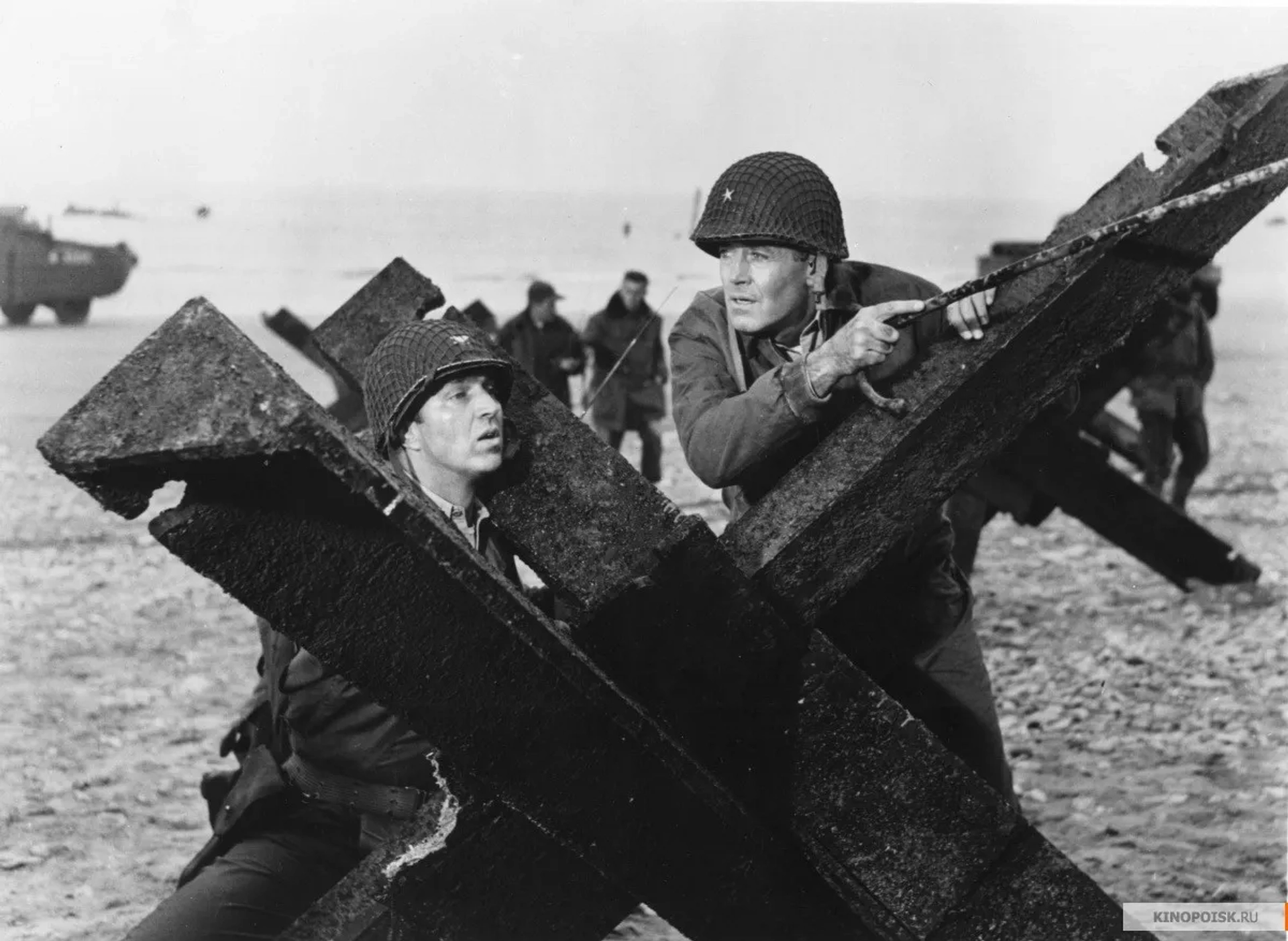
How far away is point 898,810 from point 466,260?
49.9 m

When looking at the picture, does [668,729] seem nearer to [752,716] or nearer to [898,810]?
[752,716]

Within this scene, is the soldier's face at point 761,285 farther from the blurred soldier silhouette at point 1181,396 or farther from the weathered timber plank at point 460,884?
the blurred soldier silhouette at point 1181,396

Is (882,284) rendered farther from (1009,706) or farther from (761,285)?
(1009,706)

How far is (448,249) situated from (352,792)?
55.9m

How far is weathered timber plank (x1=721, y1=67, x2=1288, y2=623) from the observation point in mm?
2252

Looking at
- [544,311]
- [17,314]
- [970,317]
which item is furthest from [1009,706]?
[17,314]

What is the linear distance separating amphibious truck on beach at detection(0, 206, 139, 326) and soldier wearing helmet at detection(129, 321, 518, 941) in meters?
26.4

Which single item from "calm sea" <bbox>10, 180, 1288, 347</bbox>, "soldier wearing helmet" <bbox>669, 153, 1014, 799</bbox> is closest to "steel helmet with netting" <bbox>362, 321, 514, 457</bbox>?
"soldier wearing helmet" <bbox>669, 153, 1014, 799</bbox>

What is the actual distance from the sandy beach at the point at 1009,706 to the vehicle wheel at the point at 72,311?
1711 centimetres

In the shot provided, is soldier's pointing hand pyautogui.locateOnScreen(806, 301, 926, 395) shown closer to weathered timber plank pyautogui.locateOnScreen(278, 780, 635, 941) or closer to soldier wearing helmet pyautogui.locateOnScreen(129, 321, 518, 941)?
soldier wearing helmet pyautogui.locateOnScreen(129, 321, 518, 941)

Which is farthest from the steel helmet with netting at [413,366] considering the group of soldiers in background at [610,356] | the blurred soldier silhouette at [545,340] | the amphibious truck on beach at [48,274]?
the amphibious truck on beach at [48,274]

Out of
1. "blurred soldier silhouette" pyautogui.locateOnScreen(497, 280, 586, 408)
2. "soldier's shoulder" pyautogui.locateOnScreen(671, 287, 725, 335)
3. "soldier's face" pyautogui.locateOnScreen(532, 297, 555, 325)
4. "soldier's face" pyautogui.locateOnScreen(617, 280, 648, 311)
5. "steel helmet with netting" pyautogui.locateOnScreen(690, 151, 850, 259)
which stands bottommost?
"blurred soldier silhouette" pyautogui.locateOnScreen(497, 280, 586, 408)

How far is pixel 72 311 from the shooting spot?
93.5 feet

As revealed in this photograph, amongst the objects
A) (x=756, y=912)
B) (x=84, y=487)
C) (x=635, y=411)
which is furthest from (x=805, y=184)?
(x=635, y=411)
